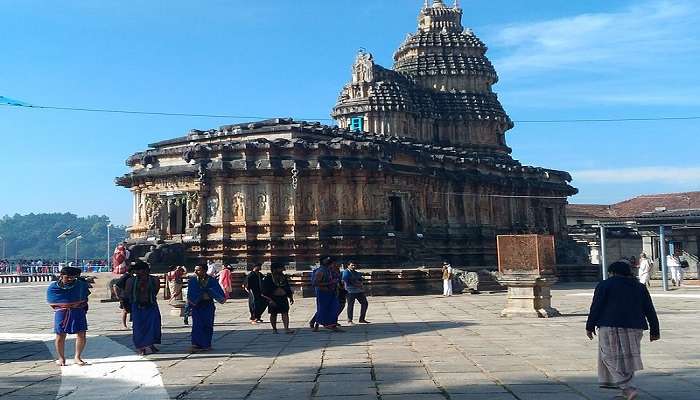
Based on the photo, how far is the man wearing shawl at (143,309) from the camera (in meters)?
11.6

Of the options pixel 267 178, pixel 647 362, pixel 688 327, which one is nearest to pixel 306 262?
pixel 267 178

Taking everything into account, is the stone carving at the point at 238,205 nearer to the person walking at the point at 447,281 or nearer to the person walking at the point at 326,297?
the person walking at the point at 447,281

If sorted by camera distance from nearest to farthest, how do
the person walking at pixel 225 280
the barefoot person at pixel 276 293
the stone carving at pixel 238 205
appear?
the barefoot person at pixel 276 293
the person walking at pixel 225 280
the stone carving at pixel 238 205

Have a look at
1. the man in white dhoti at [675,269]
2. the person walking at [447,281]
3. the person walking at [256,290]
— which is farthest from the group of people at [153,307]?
the man in white dhoti at [675,269]

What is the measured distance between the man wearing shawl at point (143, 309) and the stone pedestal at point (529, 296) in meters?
9.22

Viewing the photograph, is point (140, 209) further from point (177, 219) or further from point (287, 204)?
point (287, 204)

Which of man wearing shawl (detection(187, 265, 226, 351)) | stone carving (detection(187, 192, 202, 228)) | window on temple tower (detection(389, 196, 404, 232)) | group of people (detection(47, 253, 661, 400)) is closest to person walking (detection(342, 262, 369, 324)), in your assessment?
group of people (detection(47, 253, 661, 400))

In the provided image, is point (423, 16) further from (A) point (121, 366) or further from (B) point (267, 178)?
(A) point (121, 366)

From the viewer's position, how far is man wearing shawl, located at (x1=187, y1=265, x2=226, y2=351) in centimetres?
1196

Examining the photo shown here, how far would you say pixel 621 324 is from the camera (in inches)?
311

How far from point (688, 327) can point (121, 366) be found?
11448 millimetres

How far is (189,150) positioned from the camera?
33.7 m

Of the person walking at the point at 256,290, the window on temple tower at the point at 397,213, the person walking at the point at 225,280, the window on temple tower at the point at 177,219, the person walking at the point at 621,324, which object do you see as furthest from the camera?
the window on temple tower at the point at 397,213

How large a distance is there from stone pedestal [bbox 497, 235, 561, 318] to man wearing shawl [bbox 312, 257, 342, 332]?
472cm
